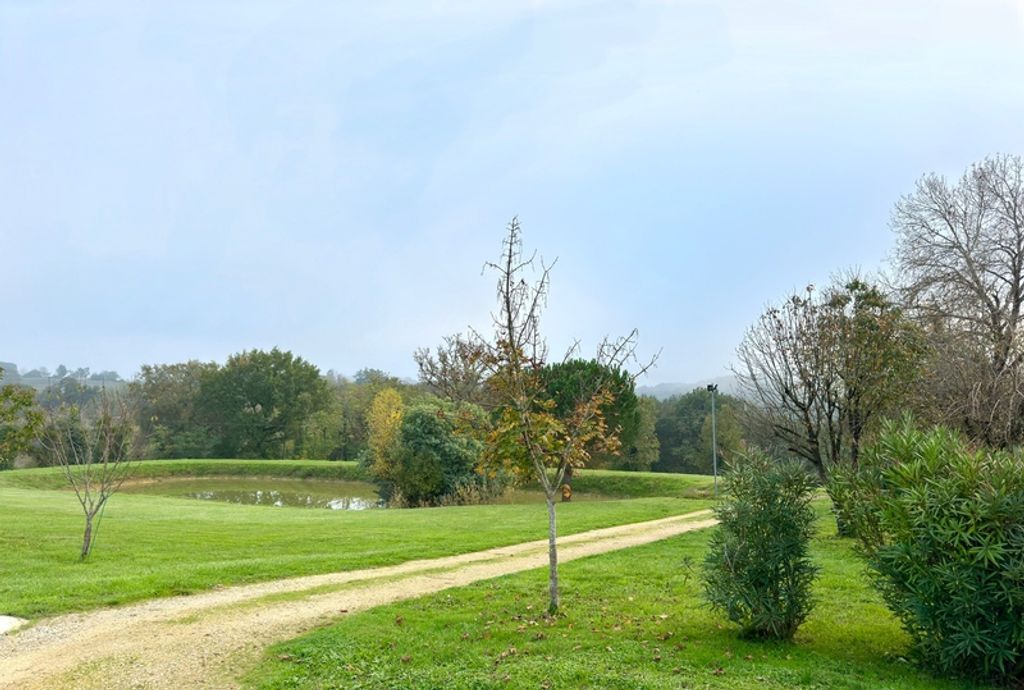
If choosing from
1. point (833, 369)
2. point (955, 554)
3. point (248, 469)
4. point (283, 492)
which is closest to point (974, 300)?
point (833, 369)

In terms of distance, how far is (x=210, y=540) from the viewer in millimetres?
15938

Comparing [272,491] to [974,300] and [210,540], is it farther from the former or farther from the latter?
[974,300]

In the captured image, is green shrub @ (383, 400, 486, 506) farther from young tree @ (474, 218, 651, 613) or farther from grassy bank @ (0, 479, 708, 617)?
young tree @ (474, 218, 651, 613)

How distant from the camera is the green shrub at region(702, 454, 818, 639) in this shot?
7.40 metres

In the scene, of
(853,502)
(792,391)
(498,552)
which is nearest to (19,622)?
(498,552)

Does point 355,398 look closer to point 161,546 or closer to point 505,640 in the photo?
point 161,546

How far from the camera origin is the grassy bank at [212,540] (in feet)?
34.5

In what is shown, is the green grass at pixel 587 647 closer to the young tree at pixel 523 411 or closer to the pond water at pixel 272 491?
the young tree at pixel 523 411

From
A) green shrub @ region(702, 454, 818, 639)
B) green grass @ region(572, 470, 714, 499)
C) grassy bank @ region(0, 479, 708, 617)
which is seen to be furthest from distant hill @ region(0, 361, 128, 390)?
green grass @ region(572, 470, 714, 499)

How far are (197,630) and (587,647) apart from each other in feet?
15.2

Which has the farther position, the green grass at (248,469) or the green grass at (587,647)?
the green grass at (248,469)

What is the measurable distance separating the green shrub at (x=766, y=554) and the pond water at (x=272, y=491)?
2557 cm

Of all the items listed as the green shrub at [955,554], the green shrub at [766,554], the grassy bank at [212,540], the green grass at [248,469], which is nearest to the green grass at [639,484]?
the grassy bank at [212,540]

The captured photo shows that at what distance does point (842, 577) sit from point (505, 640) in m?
6.54
